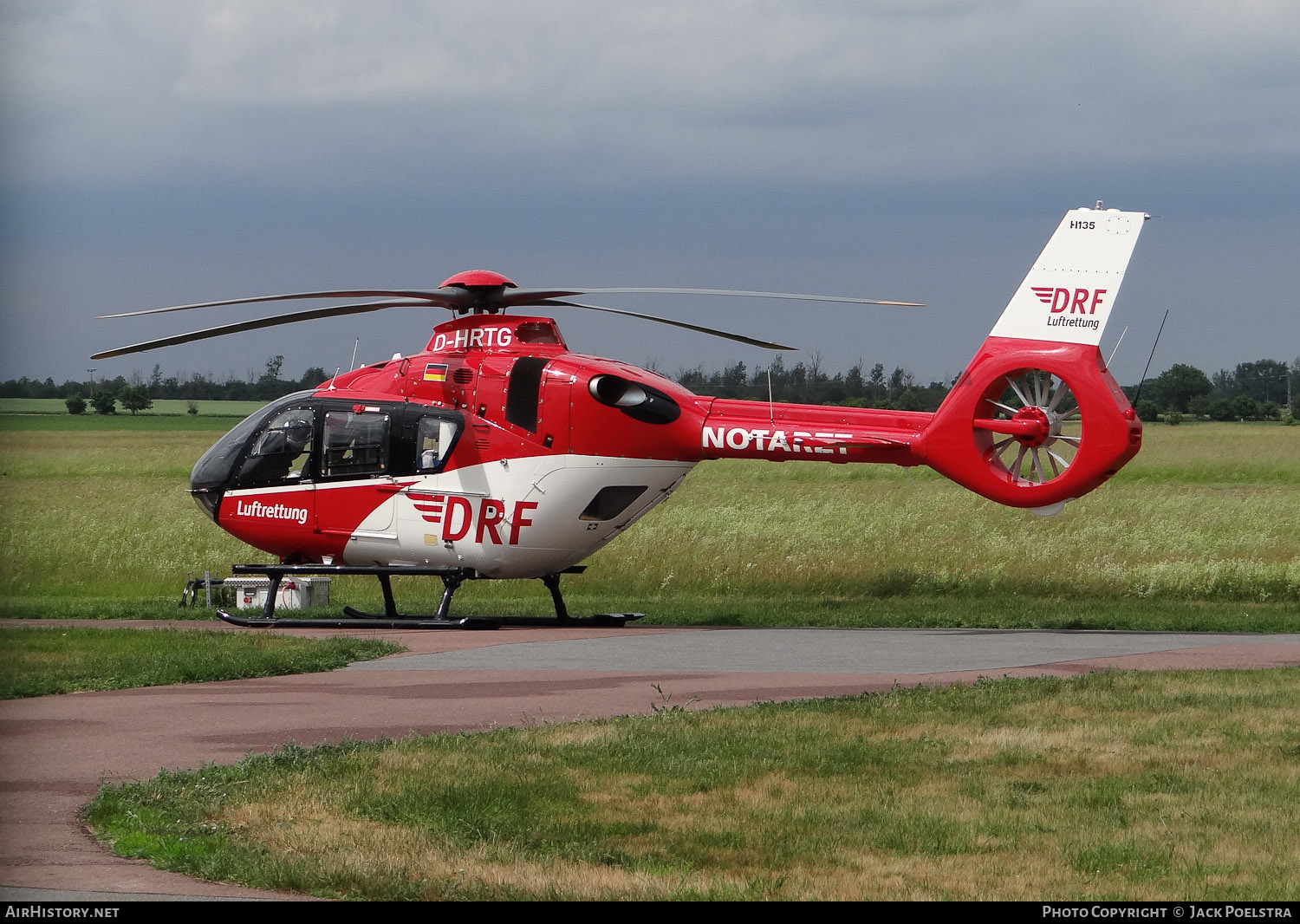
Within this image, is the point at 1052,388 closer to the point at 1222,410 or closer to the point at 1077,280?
the point at 1077,280

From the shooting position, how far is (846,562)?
2586 centimetres

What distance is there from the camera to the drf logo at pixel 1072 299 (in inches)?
684

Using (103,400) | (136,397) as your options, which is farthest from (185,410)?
(103,400)

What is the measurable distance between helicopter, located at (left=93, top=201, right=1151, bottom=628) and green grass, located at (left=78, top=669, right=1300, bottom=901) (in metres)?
6.63

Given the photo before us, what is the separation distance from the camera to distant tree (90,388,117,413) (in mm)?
68688

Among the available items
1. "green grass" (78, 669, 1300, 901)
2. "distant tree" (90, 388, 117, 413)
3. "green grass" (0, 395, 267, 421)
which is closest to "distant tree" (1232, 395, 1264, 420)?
"green grass" (0, 395, 267, 421)

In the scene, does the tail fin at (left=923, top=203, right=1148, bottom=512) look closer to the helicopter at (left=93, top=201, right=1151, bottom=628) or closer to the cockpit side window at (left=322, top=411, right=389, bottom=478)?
the helicopter at (left=93, top=201, right=1151, bottom=628)

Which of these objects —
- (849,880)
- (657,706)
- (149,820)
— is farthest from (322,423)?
(849,880)

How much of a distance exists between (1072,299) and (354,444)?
362 inches

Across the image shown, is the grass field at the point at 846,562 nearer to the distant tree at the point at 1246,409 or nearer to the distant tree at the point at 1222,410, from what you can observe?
the distant tree at the point at 1246,409

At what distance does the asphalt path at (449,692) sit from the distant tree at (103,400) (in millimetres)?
52508

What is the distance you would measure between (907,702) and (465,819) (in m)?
4.99

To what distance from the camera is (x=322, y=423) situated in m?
20.0

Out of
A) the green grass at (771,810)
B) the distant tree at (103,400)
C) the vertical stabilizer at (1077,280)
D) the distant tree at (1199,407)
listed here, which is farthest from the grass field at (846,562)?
the distant tree at (1199,407)
